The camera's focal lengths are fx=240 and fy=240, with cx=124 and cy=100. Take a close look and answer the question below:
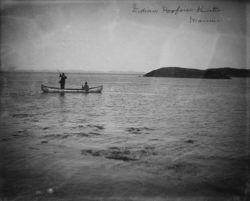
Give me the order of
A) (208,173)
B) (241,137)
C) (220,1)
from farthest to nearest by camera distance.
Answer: (241,137) → (220,1) → (208,173)

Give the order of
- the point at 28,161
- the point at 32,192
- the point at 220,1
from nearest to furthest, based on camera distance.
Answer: the point at 32,192 < the point at 28,161 < the point at 220,1

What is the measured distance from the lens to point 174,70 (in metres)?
152

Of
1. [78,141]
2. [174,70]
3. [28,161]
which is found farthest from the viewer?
[174,70]

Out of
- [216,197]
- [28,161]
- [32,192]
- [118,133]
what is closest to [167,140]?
[118,133]

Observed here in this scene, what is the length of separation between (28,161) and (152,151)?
439 centimetres

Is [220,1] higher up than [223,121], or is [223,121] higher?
[220,1]

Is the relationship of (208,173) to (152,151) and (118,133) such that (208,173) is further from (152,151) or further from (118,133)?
(118,133)

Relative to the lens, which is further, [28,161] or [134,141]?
[134,141]

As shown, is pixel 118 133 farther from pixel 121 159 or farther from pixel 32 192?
pixel 32 192

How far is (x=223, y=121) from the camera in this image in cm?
1589

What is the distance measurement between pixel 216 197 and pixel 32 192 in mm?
4305

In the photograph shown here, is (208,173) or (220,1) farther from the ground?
(220,1)

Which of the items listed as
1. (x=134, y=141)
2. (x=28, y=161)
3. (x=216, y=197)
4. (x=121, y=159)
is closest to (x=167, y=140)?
(x=134, y=141)

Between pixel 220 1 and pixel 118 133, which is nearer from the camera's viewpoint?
pixel 220 1
